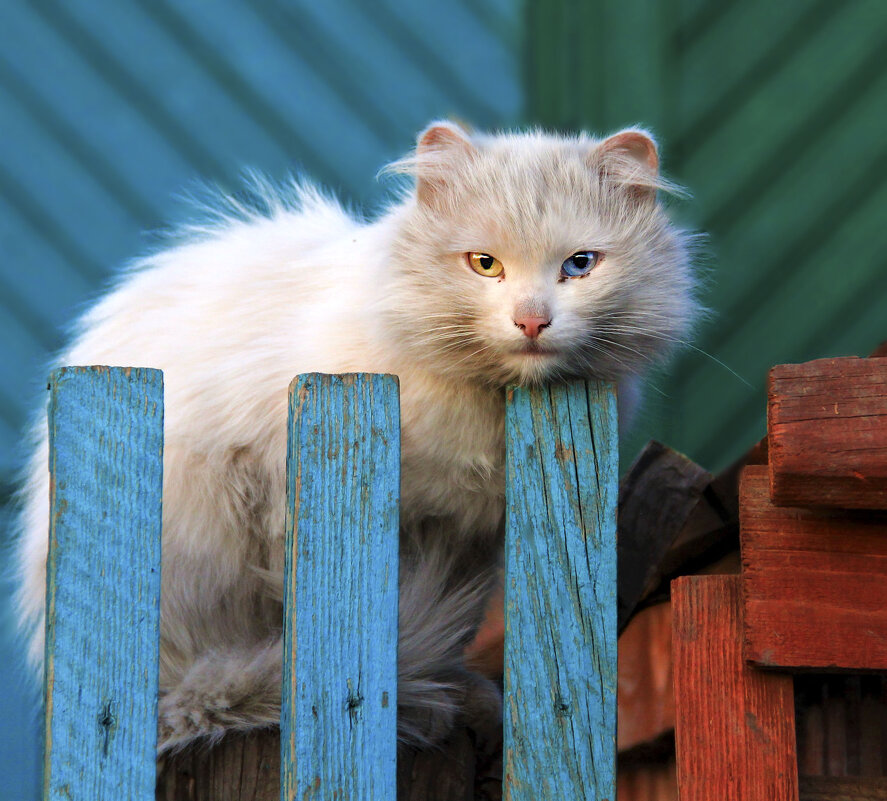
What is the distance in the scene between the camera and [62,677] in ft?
5.12

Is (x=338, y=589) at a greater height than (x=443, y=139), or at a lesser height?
lesser

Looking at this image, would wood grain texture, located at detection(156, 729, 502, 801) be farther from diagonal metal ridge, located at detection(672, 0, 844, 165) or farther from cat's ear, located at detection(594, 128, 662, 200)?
diagonal metal ridge, located at detection(672, 0, 844, 165)

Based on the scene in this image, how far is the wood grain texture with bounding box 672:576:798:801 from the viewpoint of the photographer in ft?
5.16

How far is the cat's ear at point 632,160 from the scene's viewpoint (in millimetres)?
2176

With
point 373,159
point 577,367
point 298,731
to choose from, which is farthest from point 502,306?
point 373,159

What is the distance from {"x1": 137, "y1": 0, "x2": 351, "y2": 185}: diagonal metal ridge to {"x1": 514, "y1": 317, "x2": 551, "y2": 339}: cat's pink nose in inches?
70.8

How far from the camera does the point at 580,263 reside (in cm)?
203

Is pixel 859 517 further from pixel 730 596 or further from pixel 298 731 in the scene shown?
pixel 298 731

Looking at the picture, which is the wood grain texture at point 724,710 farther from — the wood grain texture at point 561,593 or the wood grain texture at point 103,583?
the wood grain texture at point 103,583

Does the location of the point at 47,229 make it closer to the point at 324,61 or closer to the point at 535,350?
the point at 324,61

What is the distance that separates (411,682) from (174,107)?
2176mm

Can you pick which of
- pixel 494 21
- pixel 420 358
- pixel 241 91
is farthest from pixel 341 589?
pixel 494 21

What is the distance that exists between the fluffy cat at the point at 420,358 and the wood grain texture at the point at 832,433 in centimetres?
55

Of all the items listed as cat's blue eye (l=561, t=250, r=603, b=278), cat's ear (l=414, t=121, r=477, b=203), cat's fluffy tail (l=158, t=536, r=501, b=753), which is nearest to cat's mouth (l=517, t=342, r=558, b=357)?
cat's blue eye (l=561, t=250, r=603, b=278)
